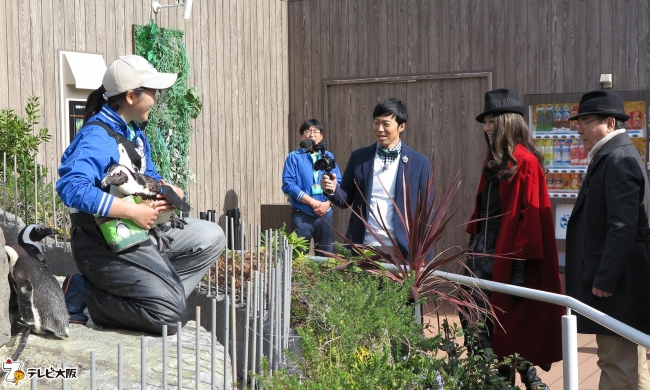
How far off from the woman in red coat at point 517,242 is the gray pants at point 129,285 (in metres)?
1.74

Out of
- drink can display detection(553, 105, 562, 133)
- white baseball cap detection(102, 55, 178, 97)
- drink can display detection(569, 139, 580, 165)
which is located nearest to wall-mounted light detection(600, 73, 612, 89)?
drink can display detection(553, 105, 562, 133)

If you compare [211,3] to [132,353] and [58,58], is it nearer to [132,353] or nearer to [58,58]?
[58,58]

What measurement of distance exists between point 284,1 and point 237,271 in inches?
228

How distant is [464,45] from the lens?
9211mm

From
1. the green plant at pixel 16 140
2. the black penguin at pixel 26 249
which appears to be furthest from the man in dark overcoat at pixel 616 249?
the green plant at pixel 16 140

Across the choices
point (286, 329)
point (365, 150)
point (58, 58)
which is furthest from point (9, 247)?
point (58, 58)

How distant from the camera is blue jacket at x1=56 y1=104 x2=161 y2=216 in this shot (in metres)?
3.63

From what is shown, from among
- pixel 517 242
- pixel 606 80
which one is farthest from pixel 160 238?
pixel 606 80

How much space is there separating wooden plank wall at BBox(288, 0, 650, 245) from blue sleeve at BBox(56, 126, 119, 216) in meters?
6.05

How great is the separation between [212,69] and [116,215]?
19.0 feet

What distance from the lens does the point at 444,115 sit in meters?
9.41

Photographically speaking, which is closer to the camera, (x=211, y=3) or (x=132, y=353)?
(x=132, y=353)

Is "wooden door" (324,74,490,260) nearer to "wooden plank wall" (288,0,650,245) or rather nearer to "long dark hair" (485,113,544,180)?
"wooden plank wall" (288,0,650,245)

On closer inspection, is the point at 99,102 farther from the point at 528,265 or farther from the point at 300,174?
the point at 300,174
